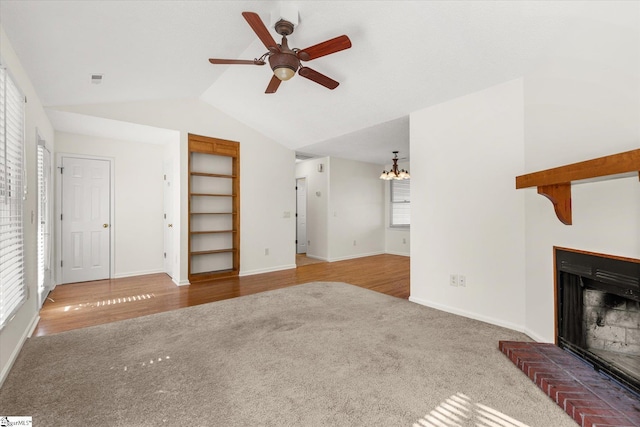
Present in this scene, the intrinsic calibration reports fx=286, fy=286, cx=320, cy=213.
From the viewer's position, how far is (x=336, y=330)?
2682 millimetres

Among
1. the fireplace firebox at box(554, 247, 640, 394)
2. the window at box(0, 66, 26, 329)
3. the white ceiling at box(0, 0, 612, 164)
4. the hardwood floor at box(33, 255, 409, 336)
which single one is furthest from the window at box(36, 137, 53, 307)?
the fireplace firebox at box(554, 247, 640, 394)

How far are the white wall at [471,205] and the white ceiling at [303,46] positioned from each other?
10.3 inches

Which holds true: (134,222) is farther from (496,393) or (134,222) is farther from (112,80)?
(496,393)

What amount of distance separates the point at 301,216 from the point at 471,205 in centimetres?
514

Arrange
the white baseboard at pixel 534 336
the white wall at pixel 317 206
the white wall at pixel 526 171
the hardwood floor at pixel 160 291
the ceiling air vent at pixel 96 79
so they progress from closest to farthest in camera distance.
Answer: the white wall at pixel 526 171, the white baseboard at pixel 534 336, the ceiling air vent at pixel 96 79, the hardwood floor at pixel 160 291, the white wall at pixel 317 206

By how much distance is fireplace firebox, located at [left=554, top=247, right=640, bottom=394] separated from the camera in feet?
5.52

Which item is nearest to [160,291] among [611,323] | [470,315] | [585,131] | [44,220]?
[44,220]

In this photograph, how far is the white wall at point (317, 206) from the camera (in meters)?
6.71

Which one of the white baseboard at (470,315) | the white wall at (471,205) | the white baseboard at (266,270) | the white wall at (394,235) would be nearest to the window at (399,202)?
the white wall at (394,235)

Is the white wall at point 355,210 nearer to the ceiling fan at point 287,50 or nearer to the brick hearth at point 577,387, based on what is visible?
the ceiling fan at point 287,50

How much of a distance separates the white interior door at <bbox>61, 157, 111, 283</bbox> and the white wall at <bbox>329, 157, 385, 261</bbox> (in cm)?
431

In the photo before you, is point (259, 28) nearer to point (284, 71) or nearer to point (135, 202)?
point (284, 71)

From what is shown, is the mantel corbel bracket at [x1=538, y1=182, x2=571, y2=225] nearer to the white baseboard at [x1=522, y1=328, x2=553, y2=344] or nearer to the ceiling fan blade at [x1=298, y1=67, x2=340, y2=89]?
the white baseboard at [x1=522, y1=328, x2=553, y2=344]

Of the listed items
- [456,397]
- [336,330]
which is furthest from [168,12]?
[456,397]
